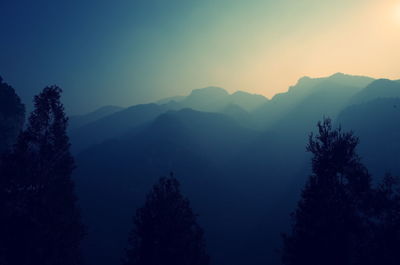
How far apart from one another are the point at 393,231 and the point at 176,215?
15.0m

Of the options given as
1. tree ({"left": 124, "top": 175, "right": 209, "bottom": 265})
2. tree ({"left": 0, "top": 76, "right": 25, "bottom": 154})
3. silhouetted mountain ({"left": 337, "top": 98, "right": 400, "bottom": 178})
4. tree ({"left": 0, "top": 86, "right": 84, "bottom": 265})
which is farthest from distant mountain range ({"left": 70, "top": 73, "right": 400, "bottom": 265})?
tree ({"left": 0, "top": 86, "right": 84, "bottom": 265})

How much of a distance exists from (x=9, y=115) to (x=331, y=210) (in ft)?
297

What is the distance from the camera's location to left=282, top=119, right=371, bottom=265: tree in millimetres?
16069

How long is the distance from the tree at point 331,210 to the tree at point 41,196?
17.6 metres

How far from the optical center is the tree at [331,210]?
16.1 m

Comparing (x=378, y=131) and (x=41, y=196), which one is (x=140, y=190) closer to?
(x=41, y=196)

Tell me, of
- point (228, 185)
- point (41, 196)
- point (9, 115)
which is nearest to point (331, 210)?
point (41, 196)

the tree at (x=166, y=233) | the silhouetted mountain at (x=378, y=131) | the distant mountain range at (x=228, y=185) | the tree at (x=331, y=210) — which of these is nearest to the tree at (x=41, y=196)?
the tree at (x=166, y=233)

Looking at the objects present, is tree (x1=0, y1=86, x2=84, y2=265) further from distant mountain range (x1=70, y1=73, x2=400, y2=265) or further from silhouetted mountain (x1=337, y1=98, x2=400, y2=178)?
silhouetted mountain (x1=337, y1=98, x2=400, y2=178)

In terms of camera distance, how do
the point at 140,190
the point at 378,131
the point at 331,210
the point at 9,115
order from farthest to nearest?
the point at 140,190, the point at 378,131, the point at 9,115, the point at 331,210

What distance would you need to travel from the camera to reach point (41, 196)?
756 inches

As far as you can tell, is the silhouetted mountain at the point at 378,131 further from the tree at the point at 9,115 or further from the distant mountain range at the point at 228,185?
the tree at the point at 9,115

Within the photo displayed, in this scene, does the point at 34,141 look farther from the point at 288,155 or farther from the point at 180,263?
the point at 288,155

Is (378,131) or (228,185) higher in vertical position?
(378,131)
